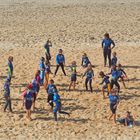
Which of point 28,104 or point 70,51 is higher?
point 70,51

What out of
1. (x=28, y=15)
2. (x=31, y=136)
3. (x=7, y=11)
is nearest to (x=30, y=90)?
(x=31, y=136)

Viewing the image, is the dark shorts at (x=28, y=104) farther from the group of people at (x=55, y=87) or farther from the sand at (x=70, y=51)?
the sand at (x=70, y=51)

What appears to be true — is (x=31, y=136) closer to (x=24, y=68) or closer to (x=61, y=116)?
(x=61, y=116)

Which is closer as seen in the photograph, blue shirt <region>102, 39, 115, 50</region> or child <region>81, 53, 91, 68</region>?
child <region>81, 53, 91, 68</region>

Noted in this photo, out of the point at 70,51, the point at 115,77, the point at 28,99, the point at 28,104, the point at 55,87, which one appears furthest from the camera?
the point at 70,51

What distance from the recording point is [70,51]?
94.6ft

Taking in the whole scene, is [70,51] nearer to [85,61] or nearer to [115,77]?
[85,61]

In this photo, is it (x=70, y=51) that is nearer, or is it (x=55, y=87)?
(x=55, y=87)

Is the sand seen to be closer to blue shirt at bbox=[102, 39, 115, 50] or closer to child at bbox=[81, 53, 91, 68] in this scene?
child at bbox=[81, 53, 91, 68]

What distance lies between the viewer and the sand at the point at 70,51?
1802cm

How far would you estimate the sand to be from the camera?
18.0 m

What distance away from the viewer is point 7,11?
45.8 m

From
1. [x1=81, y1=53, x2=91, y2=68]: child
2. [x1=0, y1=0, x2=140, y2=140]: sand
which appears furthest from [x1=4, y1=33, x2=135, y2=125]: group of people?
[x1=0, y1=0, x2=140, y2=140]: sand

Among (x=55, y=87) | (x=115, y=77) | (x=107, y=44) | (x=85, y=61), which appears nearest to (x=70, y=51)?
(x=107, y=44)
